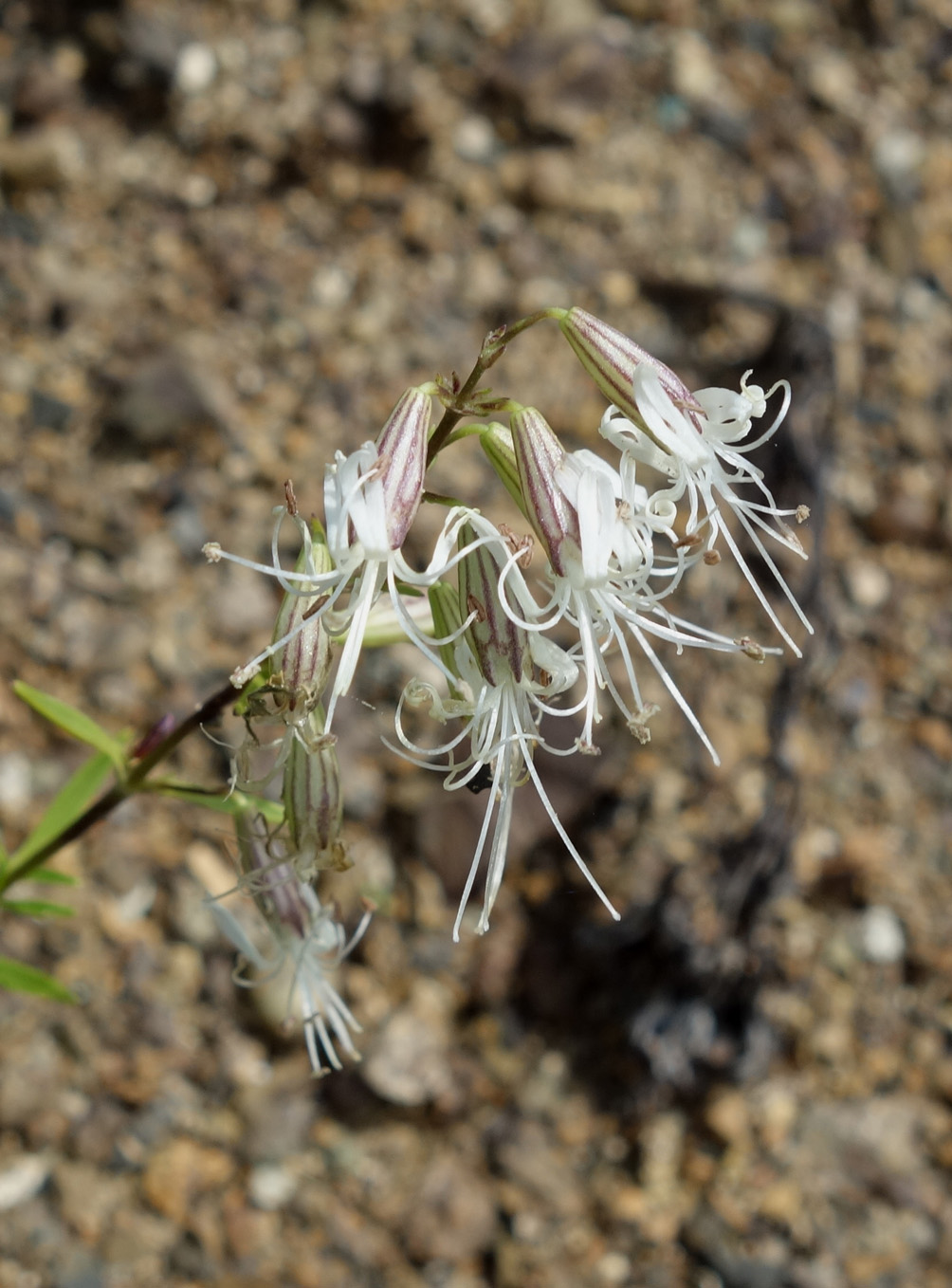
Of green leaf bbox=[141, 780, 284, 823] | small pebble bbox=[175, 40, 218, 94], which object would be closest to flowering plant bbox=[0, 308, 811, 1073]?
green leaf bbox=[141, 780, 284, 823]

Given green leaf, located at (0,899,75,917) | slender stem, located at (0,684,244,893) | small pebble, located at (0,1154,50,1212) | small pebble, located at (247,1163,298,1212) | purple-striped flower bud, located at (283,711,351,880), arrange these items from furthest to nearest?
small pebble, located at (247,1163,298,1212)
small pebble, located at (0,1154,50,1212)
green leaf, located at (0,899,75,917)
slender stem, located at (0,684,244,893)
purple-striped flower bud, located at (283,711,351,880)

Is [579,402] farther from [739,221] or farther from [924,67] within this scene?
[924,67]

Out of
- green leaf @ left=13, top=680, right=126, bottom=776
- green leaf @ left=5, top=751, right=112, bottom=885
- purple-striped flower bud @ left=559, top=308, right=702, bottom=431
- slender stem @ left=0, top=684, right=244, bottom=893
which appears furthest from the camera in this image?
green leaf @ left=5, top=751, right=112, bottom=885

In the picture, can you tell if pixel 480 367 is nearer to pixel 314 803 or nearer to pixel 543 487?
pixel 543 487

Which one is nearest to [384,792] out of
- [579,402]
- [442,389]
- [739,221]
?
[579,402]

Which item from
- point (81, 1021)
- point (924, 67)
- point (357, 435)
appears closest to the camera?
point (81, 1021)

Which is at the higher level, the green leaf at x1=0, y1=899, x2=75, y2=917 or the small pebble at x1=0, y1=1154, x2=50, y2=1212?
the green leaf at x1=0, y1=899, x2=75, y2=917

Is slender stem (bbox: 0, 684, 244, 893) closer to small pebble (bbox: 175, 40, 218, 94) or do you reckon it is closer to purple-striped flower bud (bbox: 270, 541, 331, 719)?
purple-striped flower bud (bbox: 270, 541, 331, 719)
